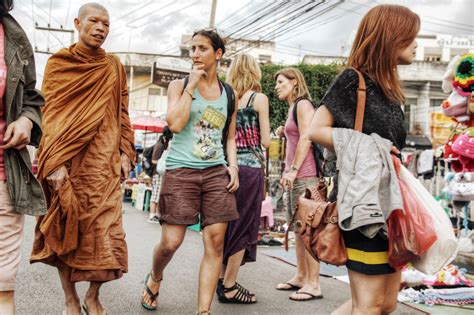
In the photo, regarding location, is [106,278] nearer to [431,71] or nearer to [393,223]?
[393,223]

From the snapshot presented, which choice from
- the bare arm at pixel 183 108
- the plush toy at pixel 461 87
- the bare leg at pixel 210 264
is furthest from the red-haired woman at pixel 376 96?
the plush toy at pixel 461 87

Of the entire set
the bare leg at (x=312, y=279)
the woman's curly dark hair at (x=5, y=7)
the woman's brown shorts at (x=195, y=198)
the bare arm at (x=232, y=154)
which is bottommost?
the bare leg at (x=312, y=279)

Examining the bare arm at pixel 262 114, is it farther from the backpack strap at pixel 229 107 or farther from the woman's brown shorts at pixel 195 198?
the woman's brown shorts at pixel 195 198

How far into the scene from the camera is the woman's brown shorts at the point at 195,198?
12.0 feet

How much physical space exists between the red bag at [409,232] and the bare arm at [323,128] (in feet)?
1.32

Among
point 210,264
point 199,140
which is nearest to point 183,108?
point 199,140

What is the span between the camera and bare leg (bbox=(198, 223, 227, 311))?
3.48 meters

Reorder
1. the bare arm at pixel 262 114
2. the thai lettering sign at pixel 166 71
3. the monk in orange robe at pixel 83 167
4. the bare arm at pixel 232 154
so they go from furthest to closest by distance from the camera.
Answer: the thai lettering sign at pixel 166 71 → the bare arm at pixel 262 114 → the bare arm at pixel 232 154 → the monk in orange robe at pixel 83 167

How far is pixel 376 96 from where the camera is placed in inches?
102

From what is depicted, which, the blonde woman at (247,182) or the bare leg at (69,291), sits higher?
the blonde woman at (247,182)

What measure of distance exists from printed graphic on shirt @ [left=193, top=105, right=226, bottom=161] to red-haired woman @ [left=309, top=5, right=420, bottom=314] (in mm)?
1285

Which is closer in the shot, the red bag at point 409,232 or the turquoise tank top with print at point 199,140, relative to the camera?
the red bag at point 409,232

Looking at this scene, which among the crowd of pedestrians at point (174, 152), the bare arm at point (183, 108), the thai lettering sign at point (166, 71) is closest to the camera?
the crowd of pedestrians at point (174, 152)

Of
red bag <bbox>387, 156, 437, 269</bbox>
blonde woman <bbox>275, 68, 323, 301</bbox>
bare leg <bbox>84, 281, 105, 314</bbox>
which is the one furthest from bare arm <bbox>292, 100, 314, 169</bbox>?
red bag <bbox>387, 156, 437, 269</bbox>
